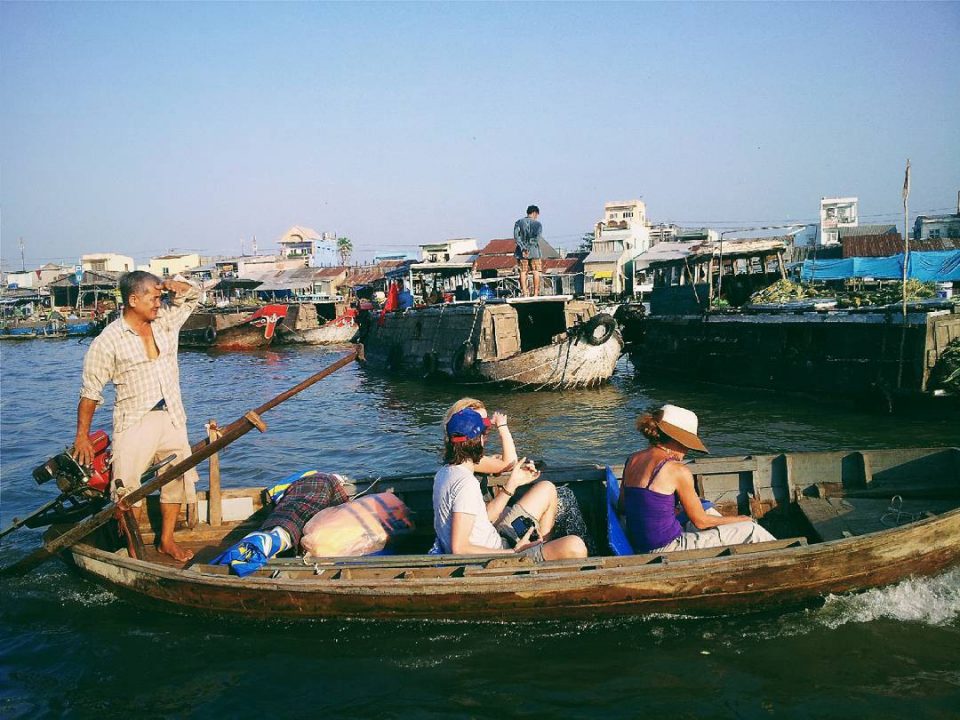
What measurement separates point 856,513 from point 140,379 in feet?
21.2

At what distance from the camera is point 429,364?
2022cm

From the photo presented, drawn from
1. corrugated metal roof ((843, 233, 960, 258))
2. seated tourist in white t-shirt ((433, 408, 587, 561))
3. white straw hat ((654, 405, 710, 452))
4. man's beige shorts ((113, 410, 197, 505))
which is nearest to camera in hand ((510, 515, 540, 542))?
seated tourist in white t-shirt ((433, 408, 587, 561))

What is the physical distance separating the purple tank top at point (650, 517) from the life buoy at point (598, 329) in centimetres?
1179

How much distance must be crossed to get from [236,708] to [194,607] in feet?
3.61

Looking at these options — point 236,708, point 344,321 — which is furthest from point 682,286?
point 344,321

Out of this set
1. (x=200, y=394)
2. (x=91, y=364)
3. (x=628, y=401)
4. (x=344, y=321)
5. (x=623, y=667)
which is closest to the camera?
(x=623, y=667)

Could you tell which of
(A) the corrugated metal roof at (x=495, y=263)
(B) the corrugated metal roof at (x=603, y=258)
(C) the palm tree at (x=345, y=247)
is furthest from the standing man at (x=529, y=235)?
(C) the palm tree at (x=345, y=247)

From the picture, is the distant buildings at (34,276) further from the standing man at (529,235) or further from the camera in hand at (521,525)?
the camera in hand at (521,525)

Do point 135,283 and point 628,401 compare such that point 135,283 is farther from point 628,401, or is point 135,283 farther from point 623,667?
point 628,401

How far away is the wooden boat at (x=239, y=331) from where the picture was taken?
118 feet

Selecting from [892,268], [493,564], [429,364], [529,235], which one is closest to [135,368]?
[493,564]

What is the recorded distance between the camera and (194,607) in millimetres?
5406

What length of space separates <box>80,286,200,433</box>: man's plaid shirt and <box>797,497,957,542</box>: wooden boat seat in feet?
19.0

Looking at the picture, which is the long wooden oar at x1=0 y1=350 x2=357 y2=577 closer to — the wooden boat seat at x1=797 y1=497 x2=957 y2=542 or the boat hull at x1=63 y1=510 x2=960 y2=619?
the boat hull at x1=63 y1=510 x2=960 y2=619
